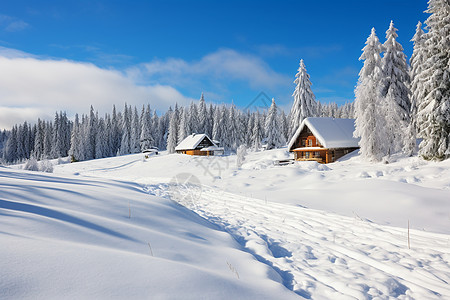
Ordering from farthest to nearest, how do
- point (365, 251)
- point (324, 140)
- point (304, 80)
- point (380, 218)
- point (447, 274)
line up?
point (304, 80) → point (324, 140) → point (380, 218) → point (365, 251) → point (447, 274)

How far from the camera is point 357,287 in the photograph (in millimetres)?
3703

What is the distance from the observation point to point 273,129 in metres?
48.4

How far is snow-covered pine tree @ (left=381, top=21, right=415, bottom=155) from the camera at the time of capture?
75.2 ft

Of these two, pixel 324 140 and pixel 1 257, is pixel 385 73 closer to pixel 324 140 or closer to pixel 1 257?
pixel 324 140

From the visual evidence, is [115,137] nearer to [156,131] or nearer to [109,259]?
[156,131]

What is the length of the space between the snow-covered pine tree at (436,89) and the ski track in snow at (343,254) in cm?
1624

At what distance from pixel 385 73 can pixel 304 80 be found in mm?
13167

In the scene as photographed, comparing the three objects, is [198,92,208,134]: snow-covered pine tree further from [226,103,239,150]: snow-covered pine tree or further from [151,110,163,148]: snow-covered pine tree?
[151,110,163,148]: snow-covered pine tree

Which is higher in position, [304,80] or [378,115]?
[304,80]

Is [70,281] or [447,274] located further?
[447,274]

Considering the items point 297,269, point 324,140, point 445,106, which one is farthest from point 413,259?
point 324,140

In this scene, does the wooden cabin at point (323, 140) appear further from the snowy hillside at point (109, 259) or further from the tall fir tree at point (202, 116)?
the tall fir tree at point (202, 116)

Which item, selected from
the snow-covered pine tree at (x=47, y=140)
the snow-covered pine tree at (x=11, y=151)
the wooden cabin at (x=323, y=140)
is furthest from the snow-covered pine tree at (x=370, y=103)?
the snow-covered pine tree at (x=11, y=151)

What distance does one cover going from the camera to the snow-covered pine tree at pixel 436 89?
18.0 metres
